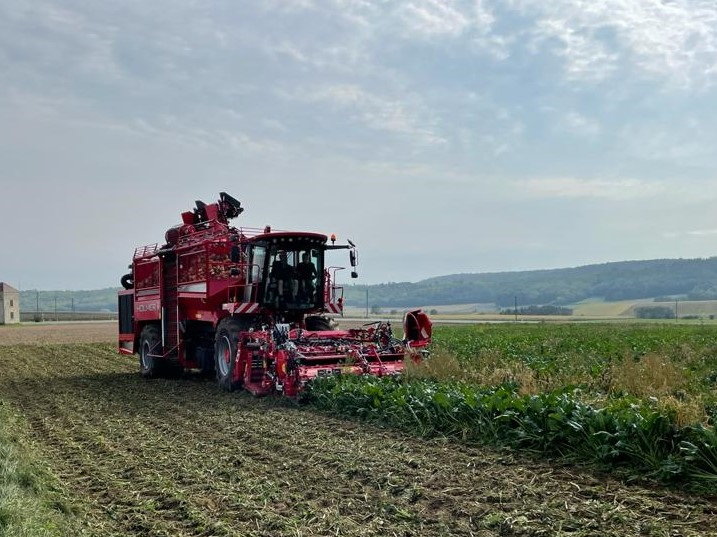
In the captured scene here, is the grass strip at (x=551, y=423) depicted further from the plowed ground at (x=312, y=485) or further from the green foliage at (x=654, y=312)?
the green foliage at (x=654, y=312)

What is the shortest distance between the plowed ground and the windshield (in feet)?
12.7

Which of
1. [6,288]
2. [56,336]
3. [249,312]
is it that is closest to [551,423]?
[249,312]

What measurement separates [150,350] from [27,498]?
460 inches

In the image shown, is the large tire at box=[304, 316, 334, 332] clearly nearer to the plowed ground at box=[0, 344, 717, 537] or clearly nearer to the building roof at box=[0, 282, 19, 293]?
the plowed ground at box=[0, 344, 717, 537]

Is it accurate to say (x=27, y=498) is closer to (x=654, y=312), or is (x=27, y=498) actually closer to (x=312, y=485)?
(x=312, y=485)

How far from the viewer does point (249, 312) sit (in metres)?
14.1

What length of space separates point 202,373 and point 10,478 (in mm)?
11236

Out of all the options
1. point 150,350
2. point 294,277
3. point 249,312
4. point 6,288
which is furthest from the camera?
point 6,288

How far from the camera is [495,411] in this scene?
8.29m

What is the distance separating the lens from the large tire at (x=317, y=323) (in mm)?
15312

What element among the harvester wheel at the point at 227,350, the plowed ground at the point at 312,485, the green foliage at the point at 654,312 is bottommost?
the green foliage at the point at 654,312

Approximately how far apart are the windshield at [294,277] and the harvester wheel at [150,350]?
4.37 metres

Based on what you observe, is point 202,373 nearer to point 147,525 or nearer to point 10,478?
point 10,478

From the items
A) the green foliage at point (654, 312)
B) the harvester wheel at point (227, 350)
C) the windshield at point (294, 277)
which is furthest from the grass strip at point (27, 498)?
the green foliage at point (654, 312)
